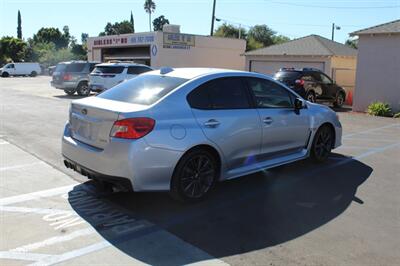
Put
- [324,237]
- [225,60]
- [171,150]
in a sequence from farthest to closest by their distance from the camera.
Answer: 1. [225,60]
2. [171,150]
3. [324,237]

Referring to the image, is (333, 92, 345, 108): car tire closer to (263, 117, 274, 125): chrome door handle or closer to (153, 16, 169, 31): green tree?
(263, 117, 274, 125): chrome door handle

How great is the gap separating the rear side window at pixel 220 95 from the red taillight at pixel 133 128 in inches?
29.0

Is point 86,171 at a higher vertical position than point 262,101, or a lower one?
lower

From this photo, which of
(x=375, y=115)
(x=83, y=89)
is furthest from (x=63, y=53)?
(x=375, y=115)

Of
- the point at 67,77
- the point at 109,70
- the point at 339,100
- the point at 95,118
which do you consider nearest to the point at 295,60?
the point at 339,100

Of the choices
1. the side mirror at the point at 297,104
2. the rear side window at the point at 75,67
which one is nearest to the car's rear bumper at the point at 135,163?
the side mirror at the point at 297,104

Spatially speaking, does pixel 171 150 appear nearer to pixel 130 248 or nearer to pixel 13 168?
pixel 130 248

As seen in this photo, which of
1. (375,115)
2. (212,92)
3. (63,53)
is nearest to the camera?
(212,92)

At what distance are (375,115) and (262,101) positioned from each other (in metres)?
11.9

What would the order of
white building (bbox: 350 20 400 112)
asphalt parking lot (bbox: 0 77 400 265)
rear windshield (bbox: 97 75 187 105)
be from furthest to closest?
1. white building (bbox: 350 20 400 112)
2. rear windshield (bbox: 97 75 187 105)
3. asphalt parking lot (bbox: 0 77 400 265)

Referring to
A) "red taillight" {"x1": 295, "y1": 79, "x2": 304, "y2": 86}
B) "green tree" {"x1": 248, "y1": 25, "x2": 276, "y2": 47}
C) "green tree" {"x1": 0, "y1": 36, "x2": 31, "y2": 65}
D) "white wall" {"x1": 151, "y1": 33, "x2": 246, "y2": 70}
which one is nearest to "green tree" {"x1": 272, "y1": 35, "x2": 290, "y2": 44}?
"green tree" {"x1": 248, "y1": 25, "x2": 276, "y2": 47}

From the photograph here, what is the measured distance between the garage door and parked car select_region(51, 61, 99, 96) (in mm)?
9755

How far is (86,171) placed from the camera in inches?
207

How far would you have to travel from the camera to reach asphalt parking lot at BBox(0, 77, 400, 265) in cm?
410
